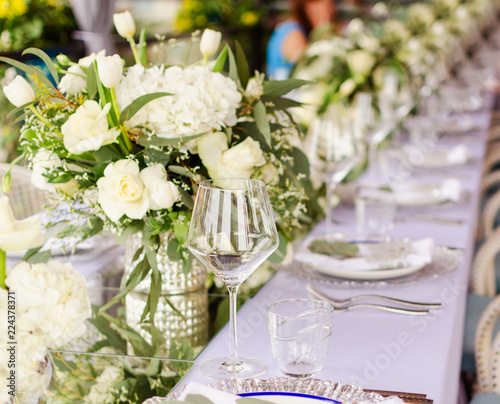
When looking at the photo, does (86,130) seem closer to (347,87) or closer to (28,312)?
(28,312)

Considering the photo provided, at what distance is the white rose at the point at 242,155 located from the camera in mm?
1132

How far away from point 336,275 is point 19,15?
153 inches

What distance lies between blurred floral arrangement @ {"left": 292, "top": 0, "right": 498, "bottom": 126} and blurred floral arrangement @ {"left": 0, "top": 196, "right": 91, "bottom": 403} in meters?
0.95

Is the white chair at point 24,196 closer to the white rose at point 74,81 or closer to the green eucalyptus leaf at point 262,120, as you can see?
the white rose at point 74,81

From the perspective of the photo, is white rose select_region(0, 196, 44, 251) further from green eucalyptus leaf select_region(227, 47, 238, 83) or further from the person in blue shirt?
the person in blue shirt

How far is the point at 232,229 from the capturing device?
2.89 feet

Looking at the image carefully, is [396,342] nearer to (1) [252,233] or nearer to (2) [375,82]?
(1) [252,233]

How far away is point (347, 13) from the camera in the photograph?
9.99 metres

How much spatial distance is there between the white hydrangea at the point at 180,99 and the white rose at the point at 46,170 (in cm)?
14

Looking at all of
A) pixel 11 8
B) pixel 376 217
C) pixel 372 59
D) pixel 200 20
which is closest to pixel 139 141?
pixel 376 217

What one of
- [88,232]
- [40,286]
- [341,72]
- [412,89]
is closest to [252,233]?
[40,286]

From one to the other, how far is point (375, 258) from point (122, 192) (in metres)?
0.59

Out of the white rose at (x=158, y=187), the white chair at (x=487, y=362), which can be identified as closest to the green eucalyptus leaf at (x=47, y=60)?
the white rose at (x=158, y=187)

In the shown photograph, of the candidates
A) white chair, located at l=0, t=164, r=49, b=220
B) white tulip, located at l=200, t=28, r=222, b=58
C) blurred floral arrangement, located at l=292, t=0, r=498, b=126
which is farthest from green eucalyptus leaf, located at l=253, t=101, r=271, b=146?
white chair, located at l=0, t=164, r=49, b=220
